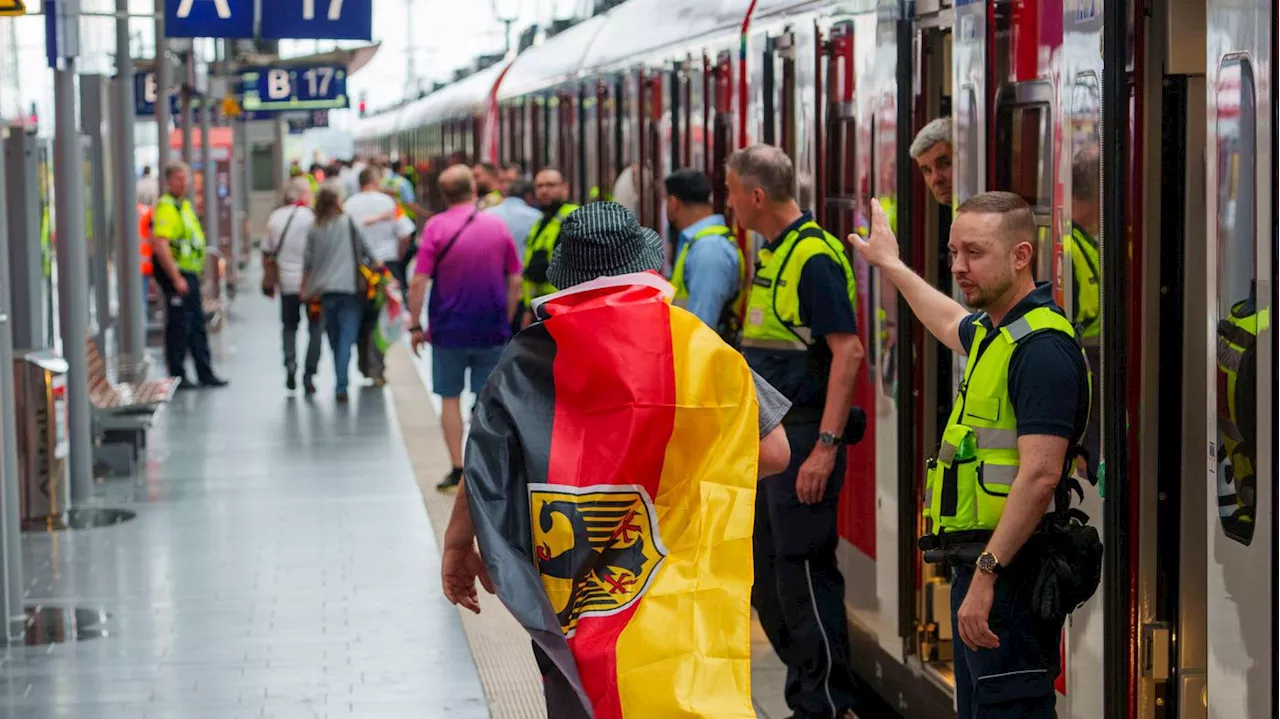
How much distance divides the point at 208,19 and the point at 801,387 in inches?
279

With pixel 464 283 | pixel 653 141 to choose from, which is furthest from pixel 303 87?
pixel 464 283

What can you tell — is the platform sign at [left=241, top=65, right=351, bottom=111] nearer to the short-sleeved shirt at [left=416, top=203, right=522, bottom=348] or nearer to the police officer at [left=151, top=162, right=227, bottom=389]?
the police officer at [left=151, top=162, right=227, bottom=389]

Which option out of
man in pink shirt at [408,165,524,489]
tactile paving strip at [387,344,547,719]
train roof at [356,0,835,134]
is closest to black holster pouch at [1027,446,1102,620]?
tactile paving strip at [387,344,547,719]

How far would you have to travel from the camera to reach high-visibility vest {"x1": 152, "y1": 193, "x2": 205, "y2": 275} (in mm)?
15539

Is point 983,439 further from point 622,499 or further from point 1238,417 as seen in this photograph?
point 622,499

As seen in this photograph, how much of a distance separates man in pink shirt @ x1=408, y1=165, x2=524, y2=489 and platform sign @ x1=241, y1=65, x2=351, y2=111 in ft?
56.6

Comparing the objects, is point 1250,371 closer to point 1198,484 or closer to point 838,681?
point 1198,484

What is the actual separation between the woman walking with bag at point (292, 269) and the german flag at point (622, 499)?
1158 centimetres

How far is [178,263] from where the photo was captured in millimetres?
15758

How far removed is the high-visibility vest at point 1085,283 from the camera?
188 inches

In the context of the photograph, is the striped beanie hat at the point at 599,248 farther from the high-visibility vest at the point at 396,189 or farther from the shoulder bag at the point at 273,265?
the high-visibility vest at the point at 396,189

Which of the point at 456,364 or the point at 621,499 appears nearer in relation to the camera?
the point at 621,499

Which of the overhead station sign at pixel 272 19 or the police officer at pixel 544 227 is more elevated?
the overhead station sign at pixel 272 19

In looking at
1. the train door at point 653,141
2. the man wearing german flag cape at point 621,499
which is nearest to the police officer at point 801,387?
the man wearing german flag cape at point 621,499
